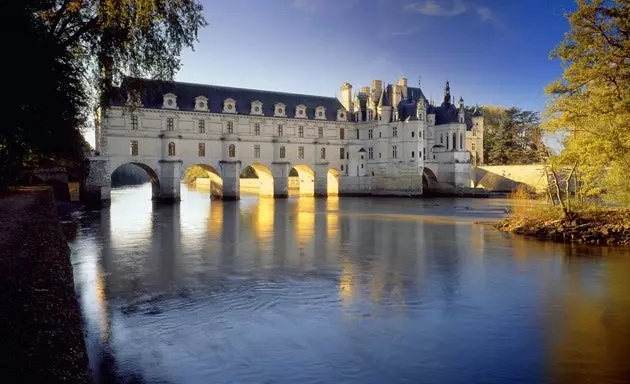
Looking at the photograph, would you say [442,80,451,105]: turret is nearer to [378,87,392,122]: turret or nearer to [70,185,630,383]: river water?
[378,87,392,122]: turret

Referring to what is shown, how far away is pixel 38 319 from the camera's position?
5.34 metres

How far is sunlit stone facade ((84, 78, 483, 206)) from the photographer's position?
46000 mm

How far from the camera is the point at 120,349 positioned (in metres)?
7.96

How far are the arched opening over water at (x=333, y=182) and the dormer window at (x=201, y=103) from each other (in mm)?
17227

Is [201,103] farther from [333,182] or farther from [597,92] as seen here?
[597,92]

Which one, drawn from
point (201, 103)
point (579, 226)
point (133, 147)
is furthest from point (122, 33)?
point (201, 103)

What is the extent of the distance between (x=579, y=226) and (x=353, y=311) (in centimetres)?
1428

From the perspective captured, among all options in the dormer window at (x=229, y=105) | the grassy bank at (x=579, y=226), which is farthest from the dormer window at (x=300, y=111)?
the grassy bank at (x=579, y=226)

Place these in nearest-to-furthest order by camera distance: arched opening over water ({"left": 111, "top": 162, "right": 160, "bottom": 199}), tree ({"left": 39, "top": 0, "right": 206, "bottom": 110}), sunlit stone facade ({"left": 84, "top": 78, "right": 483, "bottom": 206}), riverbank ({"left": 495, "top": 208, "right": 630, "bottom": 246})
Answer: tree ({"left": 39, "top": 0, "right": 206, "bottom": 110}), riverbank ({"left": 495, "top": 208, "right": 630, "bottom": 246}), sunlit stone facade ({"left": 84, "top": 78, "right": 483, "bottom": 206}), arched opening over water ({"left": 111, "top": 162, "right": 160, "bottom": 199})

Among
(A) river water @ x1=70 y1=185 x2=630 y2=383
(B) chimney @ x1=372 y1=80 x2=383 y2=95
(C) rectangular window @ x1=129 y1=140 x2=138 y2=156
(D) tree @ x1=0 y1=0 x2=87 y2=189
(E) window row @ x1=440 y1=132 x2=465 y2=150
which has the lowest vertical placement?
(A) river water @ x1=70 y1=185 x2=630 y2=383

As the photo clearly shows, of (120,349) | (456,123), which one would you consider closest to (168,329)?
(120,349)

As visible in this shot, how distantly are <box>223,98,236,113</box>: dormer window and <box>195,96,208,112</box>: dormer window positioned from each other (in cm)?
199

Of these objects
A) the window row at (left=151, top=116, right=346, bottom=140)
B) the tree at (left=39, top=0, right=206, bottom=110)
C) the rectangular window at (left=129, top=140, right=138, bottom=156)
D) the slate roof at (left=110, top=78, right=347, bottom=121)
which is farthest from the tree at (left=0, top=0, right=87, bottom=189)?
the rectangular window at (left=129, top=140, right=138, bottom=156)

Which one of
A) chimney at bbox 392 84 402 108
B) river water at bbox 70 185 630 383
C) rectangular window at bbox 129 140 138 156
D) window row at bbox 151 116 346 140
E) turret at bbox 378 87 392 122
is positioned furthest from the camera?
chimney at bbox 392 84 402 108
